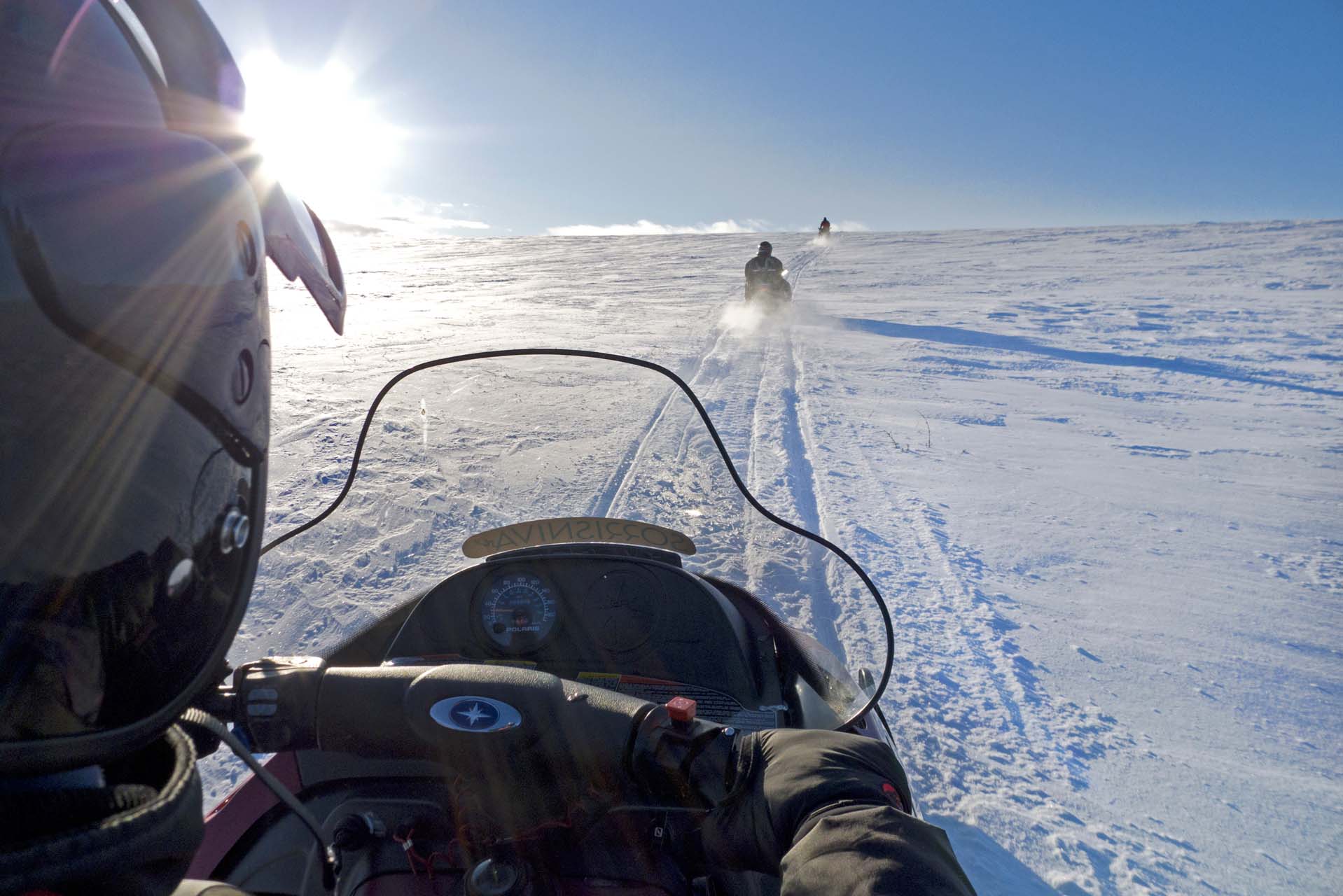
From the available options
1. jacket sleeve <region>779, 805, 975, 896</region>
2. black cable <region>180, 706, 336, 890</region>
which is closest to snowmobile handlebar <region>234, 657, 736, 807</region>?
black cable <region>180, 706, 336, 890</region>

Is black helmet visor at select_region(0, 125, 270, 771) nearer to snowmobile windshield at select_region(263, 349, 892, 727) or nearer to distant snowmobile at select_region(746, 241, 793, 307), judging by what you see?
snowmobile windshield at select_region(263, 349, 892, 727)

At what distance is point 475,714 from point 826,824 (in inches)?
26.4

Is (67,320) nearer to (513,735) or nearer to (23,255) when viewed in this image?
(23,255)

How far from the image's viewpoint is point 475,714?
134 centimetres

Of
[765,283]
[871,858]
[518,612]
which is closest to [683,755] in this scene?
[871,858]

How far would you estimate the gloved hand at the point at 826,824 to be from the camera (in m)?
0.95

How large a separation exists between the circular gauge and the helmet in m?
1.17

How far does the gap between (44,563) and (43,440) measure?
0.40ft

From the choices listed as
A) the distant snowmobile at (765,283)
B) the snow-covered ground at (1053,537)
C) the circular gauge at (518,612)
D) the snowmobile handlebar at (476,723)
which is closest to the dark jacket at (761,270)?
the distant snowmobile at (765,283)

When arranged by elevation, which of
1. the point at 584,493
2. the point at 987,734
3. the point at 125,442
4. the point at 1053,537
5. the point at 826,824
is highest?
the point at 125,442

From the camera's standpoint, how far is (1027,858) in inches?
93.4

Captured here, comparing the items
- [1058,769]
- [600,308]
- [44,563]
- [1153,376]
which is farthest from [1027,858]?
[600,308]

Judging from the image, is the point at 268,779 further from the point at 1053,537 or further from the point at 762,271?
the point at 762,271

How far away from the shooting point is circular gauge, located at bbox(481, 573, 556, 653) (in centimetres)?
208
